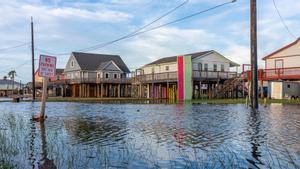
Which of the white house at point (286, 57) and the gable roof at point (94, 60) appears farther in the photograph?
the gable roof at point (94, 60)

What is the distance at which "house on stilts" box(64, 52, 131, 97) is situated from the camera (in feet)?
229

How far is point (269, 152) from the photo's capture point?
942cm

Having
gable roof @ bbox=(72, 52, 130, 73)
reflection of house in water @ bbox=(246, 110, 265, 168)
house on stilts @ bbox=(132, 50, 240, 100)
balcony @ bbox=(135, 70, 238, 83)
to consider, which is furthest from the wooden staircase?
gable roof @ bbox=(72, 52, 130, 73)

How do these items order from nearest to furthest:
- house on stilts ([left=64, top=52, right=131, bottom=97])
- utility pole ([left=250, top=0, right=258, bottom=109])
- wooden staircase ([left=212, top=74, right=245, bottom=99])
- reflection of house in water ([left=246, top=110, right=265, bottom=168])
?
reflection of house in water ([left=246, top=110, right=265, bottom=168]), utility pole ([left=250, top=0, right=258, bottom=109]), wooden staircase ([left=212, top=74, right=245, bottom=99]), house on stilts ([left=64, top=52, right=131, bottom=97])

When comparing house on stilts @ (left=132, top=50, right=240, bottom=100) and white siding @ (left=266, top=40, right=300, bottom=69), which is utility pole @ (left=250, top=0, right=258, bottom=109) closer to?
white siding @ (left=266, top=40, right=300, bottom=69)

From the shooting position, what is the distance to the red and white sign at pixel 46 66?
16.9 meters

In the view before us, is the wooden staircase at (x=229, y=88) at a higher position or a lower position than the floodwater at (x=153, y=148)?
higher

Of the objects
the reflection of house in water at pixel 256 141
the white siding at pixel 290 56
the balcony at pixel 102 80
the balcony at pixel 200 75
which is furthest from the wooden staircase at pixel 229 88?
the reflection of house in water at pixel 256 141

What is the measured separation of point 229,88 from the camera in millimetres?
46000

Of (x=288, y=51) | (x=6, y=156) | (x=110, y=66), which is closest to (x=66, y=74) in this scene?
(x=110, y=66)

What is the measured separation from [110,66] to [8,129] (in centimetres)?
6040

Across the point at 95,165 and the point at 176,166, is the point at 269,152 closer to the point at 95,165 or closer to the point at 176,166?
the point at 176,166

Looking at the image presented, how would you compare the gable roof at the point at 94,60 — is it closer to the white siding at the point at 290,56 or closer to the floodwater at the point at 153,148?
the white siding at the point at 290,56

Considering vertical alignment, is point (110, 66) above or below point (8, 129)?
above
